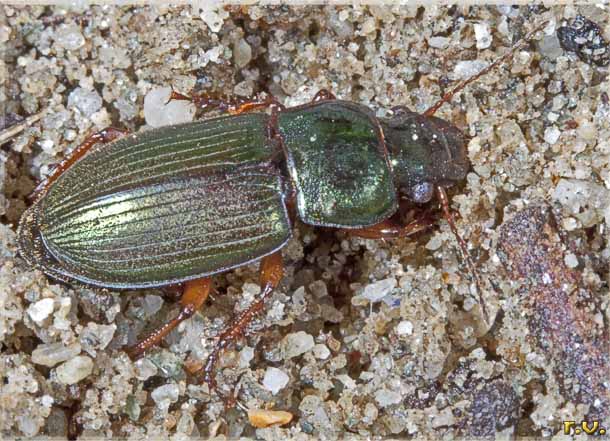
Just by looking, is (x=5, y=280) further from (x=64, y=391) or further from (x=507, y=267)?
(x=507, y=267)

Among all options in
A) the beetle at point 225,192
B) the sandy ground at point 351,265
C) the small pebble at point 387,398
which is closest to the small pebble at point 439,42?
the sandy ground at point 351,265

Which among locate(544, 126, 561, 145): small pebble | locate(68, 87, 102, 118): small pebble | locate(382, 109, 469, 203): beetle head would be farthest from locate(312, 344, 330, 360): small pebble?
locate(68, 87, 102, 118): small pebble

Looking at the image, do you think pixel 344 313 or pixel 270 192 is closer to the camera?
pixel 270 192

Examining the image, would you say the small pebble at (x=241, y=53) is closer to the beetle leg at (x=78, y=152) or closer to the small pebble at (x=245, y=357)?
the beetle leg at (x=78, y=152)

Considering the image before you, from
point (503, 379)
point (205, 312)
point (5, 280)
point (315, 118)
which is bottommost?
point (503, 379)

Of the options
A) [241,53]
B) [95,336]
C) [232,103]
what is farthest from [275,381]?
[241,53]

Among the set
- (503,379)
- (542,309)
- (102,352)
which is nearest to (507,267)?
(542,309)

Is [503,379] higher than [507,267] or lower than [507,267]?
lower
